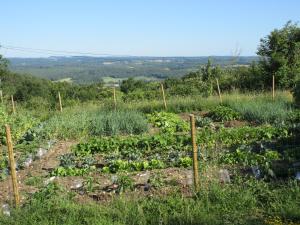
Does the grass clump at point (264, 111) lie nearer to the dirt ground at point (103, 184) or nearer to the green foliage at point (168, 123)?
the green foliage at point (168, 123)

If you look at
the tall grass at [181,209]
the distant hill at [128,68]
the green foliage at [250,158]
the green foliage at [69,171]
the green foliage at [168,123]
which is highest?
the green foliage at [250,158]

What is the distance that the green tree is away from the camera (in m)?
22.0

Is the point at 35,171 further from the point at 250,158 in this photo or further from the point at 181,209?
the point at 250,158

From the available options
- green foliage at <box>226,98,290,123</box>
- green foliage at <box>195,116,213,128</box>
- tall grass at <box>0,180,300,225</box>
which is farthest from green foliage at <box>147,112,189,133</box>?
tall grass at <box>0,180,300,225</box>

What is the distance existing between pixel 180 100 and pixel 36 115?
5819 millimetres

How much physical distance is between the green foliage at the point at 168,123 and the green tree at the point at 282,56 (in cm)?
865

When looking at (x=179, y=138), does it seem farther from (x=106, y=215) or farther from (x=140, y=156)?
(x=106, y=215)

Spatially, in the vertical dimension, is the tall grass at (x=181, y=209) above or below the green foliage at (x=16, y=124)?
above

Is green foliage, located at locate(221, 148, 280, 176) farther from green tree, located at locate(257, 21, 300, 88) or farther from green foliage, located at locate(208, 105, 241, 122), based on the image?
green tree, located at locate(257, 21, 300, 88)

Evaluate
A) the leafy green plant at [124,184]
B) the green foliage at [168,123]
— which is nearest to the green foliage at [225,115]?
the green foliage at [168,123]

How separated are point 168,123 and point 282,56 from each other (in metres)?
10.2

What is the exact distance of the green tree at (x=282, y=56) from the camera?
21969 mm

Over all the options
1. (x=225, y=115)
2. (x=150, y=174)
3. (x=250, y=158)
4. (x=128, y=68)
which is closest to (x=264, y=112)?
(x=225, y=115)

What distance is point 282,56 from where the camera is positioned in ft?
72.5
